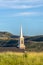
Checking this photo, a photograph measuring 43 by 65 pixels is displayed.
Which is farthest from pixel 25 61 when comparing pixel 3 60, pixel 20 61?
pixel 3 60

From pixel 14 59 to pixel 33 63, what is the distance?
1.01 meters

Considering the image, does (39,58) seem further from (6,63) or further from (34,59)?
(6,63)

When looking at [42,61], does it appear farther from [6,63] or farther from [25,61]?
[6,63]

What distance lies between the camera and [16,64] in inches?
384

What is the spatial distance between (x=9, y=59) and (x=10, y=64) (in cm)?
71

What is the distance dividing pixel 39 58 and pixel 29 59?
46 cm

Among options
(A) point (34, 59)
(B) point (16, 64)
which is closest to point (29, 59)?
(A) point (34, 59)

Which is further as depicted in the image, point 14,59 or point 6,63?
point 14,59

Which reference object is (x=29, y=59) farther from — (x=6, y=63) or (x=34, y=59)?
(x=6, y=63)

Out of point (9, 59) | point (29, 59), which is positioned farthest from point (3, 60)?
point (29, 59)

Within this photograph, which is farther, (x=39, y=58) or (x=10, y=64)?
(x=39, y=58)

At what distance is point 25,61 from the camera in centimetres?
1009

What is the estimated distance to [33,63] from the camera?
9.85 metres

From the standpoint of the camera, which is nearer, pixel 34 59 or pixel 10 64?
pixel 10 64
